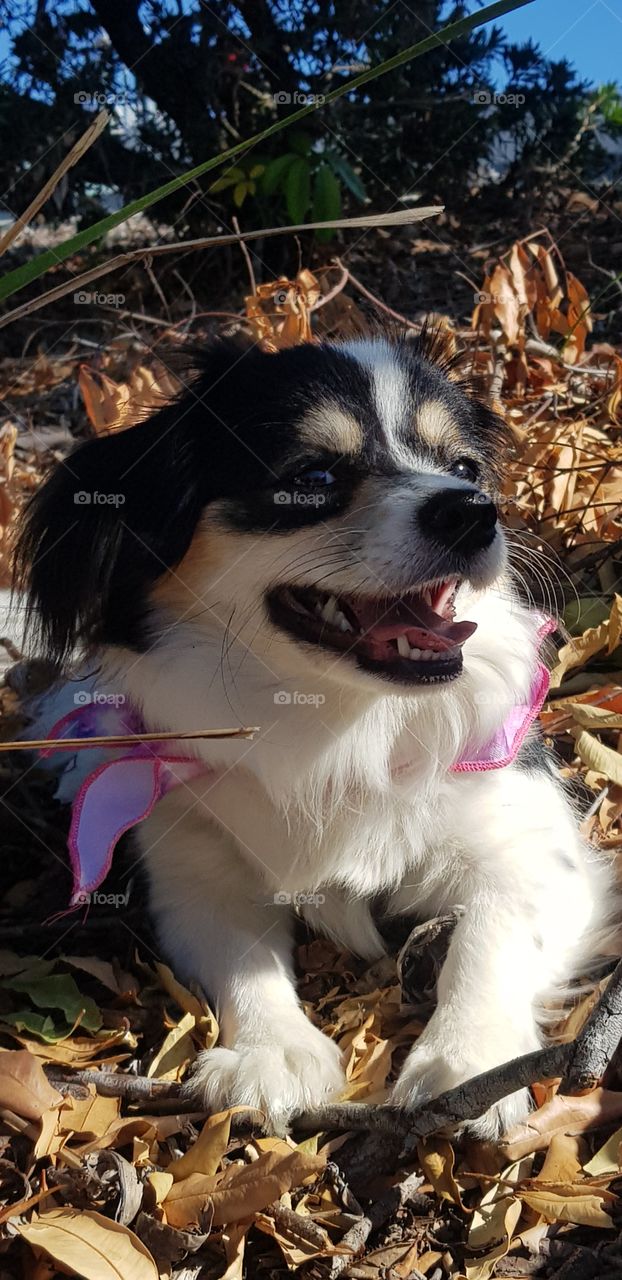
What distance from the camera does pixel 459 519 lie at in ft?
6.91

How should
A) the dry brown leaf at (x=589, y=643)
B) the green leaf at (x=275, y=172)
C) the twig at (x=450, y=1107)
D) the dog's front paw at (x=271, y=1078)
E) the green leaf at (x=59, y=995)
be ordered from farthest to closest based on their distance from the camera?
the green leaf at (x=275, y=172) < the dry brown leaf at (x=589, y=643) < the green leaf at (x=59, y=995) < the dog's front paw at (x=271, y=1078) < the twig at (x=450, y=1107)

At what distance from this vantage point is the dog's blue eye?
2.35 meters

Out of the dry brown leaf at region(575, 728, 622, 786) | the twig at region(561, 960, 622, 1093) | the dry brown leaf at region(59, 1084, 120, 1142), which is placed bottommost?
the dry brown leaf at region(59, 1084, 120, 1142)

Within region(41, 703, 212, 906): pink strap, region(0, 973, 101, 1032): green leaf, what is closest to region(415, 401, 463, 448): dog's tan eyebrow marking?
region(41, 703, 212, 906): pink strap

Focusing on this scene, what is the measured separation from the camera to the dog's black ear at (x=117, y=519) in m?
2.44

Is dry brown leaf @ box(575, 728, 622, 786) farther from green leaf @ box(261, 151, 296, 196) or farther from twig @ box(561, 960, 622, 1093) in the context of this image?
green leaf @ box(261, 151, 296, 196)

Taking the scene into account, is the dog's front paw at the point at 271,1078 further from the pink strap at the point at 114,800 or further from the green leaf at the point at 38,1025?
the pink strap at the point at 114,800

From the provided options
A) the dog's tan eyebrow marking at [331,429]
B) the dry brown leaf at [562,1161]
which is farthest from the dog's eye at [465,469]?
the dry brown leaf at [562,1161]

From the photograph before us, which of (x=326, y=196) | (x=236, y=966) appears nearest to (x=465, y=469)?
(x=236, y=966)

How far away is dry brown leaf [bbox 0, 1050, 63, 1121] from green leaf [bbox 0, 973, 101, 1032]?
0.73ft

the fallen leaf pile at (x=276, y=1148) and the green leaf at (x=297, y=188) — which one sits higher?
the green leaf at (x=297, y=188)

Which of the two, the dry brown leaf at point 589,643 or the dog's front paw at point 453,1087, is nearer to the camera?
the dog's front paw at point 453,1087

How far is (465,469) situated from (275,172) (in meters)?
3.87

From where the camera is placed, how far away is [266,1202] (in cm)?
174
